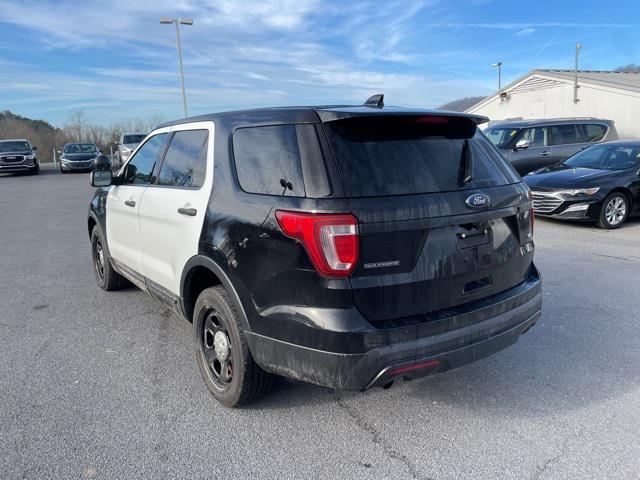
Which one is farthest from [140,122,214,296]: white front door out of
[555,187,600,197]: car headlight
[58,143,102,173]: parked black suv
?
[58,143,102,173]: parked black suv

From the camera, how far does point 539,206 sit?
29.5ft

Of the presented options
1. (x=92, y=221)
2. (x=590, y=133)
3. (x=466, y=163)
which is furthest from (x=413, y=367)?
(x=590, y=133)

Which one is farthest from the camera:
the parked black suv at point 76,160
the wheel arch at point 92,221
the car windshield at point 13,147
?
the parked black suv at point 76,160


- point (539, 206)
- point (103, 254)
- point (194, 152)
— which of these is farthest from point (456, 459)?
point (539, 206)

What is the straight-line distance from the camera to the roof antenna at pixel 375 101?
10.6ft

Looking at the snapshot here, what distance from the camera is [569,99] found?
27.0 metres

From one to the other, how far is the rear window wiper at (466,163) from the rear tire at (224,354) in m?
1.51

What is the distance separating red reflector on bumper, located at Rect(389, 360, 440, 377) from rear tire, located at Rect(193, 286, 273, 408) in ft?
2.82

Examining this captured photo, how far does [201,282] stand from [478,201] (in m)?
1.86

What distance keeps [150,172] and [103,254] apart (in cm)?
161

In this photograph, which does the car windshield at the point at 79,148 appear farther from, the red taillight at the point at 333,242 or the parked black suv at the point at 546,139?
the red taillight at the point at 333,242

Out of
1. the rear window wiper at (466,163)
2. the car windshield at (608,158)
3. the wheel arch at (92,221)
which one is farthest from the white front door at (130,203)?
the car windshield at (608,158)

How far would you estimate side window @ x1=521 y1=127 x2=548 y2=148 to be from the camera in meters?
12.8

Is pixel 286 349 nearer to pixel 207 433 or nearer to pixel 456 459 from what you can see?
pixel 207 433
